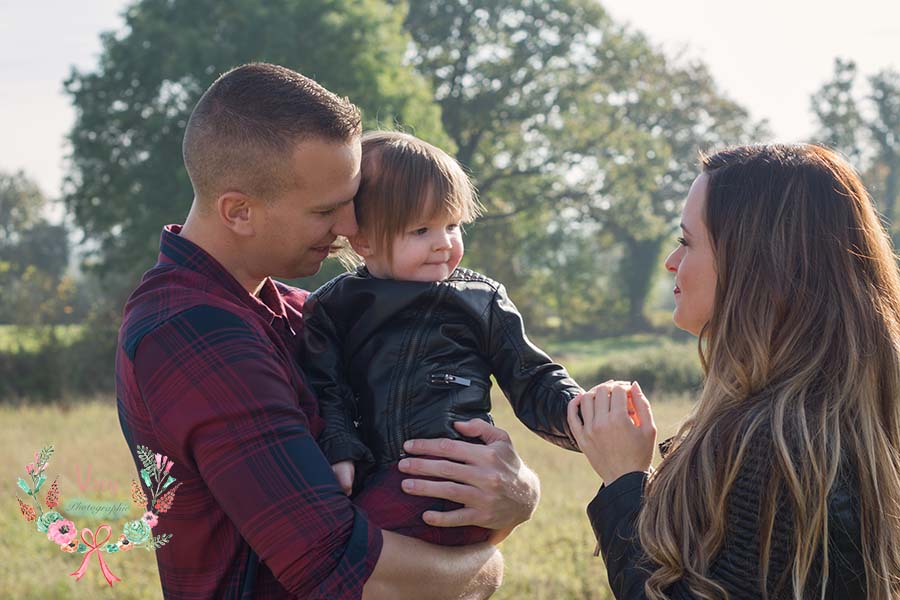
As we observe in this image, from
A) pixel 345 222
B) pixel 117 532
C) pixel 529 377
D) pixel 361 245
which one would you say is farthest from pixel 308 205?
pixel 117 532

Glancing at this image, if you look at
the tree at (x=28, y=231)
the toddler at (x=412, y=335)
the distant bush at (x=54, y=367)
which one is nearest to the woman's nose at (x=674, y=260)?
the toddler at (x=412, y=335)

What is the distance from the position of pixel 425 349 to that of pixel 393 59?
22.0 meters

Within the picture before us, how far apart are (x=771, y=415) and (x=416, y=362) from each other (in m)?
1.05

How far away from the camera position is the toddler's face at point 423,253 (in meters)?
2.92

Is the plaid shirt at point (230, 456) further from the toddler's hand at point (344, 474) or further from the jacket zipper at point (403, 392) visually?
the jacket zipper at point (403, 392)

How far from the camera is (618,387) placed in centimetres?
270

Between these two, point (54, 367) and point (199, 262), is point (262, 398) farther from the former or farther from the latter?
point (54, 367)

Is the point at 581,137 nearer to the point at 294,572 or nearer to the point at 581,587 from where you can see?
the point at 581,587

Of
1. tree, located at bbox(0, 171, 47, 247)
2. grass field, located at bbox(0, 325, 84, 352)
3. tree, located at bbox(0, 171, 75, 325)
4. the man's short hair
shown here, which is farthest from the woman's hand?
tree, located at bbox(0, 171, 47, 247)

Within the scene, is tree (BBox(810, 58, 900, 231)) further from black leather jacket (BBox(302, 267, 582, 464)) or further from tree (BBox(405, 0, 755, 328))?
black leather jacket (BBox(302, 267, 582, 464))

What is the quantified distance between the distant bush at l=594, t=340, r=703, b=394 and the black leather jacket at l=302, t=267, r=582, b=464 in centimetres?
1858

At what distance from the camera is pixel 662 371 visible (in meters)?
23.1

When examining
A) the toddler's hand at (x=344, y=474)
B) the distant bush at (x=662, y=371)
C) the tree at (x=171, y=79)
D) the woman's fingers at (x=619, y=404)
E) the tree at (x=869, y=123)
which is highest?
the tree at (x=869, y=123)

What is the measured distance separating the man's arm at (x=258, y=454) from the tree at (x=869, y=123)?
48019 millimetres
